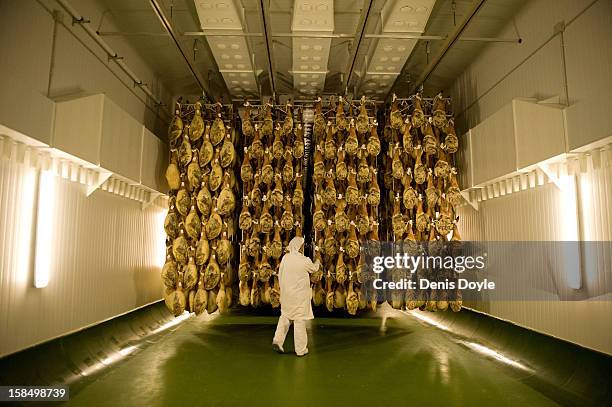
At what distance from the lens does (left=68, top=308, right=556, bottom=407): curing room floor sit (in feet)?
13.0

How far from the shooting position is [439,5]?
5703mm

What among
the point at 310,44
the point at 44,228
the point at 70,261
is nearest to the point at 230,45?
the point at 310,44

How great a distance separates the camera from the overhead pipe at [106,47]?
15.7ft

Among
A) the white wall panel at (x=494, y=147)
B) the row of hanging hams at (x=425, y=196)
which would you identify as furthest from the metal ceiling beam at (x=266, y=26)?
the white wall panel at (x=494, y=147)

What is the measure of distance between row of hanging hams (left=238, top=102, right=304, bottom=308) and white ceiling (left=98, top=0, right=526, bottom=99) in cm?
99

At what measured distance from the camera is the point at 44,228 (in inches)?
171

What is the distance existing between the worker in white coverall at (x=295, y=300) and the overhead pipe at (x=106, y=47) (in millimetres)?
3971

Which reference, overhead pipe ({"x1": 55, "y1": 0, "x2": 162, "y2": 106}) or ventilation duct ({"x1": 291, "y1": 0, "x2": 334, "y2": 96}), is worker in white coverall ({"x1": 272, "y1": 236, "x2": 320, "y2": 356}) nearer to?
ventilation duct ({"x1": 291, "y1": 0, "x2": 334, "y2": 96})

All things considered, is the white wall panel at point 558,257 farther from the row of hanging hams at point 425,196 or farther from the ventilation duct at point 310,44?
the ventilation duct at point 310,44

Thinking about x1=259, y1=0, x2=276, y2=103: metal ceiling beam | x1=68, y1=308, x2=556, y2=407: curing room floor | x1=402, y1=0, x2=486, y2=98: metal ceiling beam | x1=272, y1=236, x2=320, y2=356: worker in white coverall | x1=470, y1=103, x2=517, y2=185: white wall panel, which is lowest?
x1=68, y1=308, x2=556, y2=407: curing room floor

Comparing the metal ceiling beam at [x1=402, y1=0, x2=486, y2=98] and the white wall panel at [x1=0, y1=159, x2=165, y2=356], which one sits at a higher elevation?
the metal ceiling beam at [x1=402, y1=0, x2=486, y2=98]

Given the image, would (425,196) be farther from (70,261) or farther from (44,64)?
(44,64)

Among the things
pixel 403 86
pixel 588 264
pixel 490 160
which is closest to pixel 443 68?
pixel 403 86

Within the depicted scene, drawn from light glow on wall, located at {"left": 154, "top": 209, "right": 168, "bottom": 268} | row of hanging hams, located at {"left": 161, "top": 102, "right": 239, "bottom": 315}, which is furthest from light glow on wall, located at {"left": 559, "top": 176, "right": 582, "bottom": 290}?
light glow on wall, located at {"left": 154, "top": 209, "right": 168, "bottom": 268}
